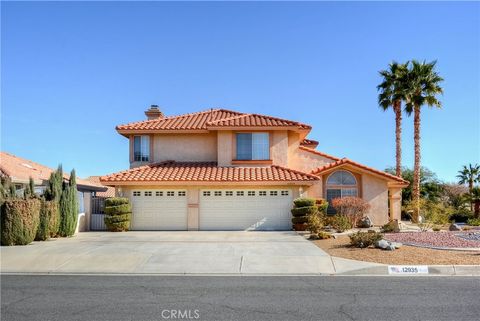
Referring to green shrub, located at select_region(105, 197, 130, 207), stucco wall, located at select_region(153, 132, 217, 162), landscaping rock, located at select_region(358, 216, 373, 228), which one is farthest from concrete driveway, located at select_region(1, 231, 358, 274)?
stucco wall, located at select_region(153, 132, 217, 162)

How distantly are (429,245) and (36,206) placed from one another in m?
15.3

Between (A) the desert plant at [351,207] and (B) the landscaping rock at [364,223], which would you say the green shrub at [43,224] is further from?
(B) the landscaping rock at [364,223]

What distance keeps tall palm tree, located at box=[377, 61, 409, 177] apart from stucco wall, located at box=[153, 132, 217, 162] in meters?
16.2

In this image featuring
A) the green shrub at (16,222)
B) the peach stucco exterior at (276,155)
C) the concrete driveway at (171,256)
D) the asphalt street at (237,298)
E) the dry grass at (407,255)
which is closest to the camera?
the asphalt street at (237,298)

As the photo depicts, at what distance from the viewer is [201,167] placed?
25203 mm

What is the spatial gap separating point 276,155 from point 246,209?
4.23m

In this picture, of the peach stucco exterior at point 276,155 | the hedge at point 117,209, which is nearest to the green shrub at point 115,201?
the hedge at point 117,209

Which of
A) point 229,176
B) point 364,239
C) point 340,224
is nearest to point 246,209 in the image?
point 229,176

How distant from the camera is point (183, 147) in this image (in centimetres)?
2670

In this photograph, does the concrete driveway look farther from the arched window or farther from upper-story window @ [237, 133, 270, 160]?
the arched window

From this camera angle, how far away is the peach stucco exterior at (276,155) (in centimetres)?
2577

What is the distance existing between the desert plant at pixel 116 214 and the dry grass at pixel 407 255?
11.2m

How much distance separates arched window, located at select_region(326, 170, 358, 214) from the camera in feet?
85.7

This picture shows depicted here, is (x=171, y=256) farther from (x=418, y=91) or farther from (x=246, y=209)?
(x=418, y=91)
